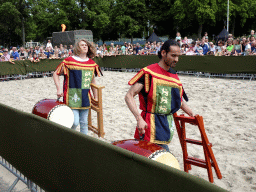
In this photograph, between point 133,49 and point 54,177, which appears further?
point 133,49

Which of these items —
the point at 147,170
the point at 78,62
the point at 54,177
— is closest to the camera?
the point at 147,170

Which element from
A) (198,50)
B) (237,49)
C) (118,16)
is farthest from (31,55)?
(118,16)

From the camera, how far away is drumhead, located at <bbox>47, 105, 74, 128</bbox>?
4055 mm

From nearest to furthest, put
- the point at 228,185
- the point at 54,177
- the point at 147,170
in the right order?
1. the point at 147,170
2. the point at 54,177
3. the point at 228,185

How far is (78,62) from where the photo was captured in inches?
181

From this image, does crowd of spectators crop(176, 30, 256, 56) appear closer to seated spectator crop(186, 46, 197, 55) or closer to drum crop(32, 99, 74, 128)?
seated spectator crop(186, 46, 197, 55)

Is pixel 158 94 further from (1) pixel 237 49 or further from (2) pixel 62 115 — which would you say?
(1) pixel 237 49

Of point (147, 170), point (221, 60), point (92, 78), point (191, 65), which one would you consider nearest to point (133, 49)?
point (191, 65)

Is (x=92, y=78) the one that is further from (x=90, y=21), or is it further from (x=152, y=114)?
(x=90, y=21)

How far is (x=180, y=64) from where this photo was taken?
56.4 feet

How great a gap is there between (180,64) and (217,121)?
10.2 m

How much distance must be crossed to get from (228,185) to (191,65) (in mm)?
13117

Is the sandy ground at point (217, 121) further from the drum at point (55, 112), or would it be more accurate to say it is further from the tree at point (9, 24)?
the tree at point (9, 24)

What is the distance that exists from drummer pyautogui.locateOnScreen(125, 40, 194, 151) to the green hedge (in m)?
12.6
